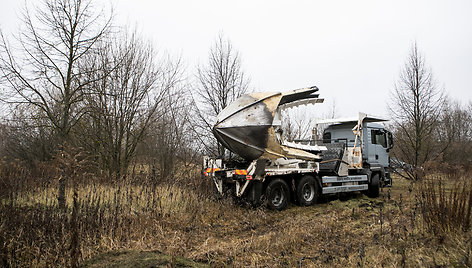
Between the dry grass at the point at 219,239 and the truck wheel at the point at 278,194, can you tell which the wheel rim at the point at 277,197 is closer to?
the truck wheel at the point at 278,194

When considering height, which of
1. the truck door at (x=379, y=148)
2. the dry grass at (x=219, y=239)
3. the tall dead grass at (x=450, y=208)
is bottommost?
the dry grass at (x=219, y=239)

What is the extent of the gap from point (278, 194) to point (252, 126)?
2442 millimetres

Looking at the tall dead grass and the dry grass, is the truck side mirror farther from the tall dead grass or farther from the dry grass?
the tall dead grass

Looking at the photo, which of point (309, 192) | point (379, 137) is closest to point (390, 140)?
point (379, 137)

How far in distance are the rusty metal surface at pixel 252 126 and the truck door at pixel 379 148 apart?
5350mm

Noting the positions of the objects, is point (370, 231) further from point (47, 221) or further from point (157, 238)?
point (47, 221)

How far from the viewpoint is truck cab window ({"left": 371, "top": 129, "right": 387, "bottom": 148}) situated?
38.3 feet

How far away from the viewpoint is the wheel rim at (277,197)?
863 cm

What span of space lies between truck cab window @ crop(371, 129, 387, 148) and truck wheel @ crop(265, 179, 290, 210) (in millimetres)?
5136

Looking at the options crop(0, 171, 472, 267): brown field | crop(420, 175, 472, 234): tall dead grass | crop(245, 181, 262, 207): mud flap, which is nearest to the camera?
crop(0, 171, 472, 267): brown field

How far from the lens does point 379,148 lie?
11961 mm

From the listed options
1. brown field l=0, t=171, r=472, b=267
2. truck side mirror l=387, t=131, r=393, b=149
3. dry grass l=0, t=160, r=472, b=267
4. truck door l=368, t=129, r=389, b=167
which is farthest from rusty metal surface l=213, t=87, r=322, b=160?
truck side mirror l=387, t=131, r=393, b=149

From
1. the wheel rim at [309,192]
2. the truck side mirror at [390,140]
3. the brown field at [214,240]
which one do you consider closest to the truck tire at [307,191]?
Result: the wheel rim at [309,192]

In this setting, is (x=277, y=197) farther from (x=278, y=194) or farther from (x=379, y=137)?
(x=379, y=137)
